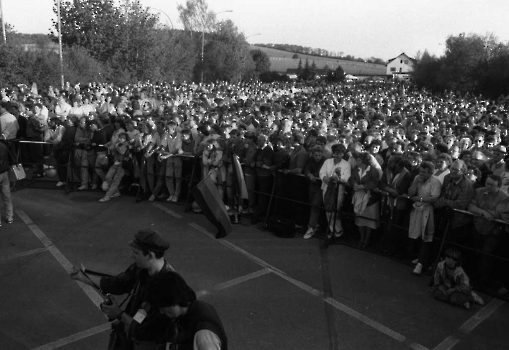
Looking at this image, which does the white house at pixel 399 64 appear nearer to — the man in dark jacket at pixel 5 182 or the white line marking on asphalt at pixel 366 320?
the man in dark jacket at pixel 5 182

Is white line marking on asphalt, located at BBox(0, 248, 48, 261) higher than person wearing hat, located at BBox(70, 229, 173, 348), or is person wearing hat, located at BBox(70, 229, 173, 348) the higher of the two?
person wearing hat, located at BBox(70, 229, 173, 348)

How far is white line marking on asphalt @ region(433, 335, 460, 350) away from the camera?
526 centimetres

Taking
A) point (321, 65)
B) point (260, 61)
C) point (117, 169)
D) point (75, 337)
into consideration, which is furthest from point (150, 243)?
point (321, 65)

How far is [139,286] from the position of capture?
11.4 feet

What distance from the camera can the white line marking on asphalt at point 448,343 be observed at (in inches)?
207

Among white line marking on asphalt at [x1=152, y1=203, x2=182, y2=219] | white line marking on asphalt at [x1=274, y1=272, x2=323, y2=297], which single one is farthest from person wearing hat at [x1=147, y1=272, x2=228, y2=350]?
white line marking on asphalt at [x1=152, y1=203, x2=182, y2=219]

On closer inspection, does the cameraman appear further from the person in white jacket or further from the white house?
the white house

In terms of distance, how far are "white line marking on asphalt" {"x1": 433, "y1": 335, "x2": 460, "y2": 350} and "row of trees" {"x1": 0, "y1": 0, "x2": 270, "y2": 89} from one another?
30.4m

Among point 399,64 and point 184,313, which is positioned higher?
point 399,64

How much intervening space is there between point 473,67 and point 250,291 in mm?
49716

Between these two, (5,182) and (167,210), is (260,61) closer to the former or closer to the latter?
(167,210)

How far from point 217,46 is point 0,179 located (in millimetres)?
53293

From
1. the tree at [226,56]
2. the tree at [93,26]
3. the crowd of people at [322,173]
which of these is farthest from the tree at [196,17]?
the crowd of people at [322,173]

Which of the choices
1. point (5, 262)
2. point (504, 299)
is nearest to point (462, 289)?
point (504, 299)
